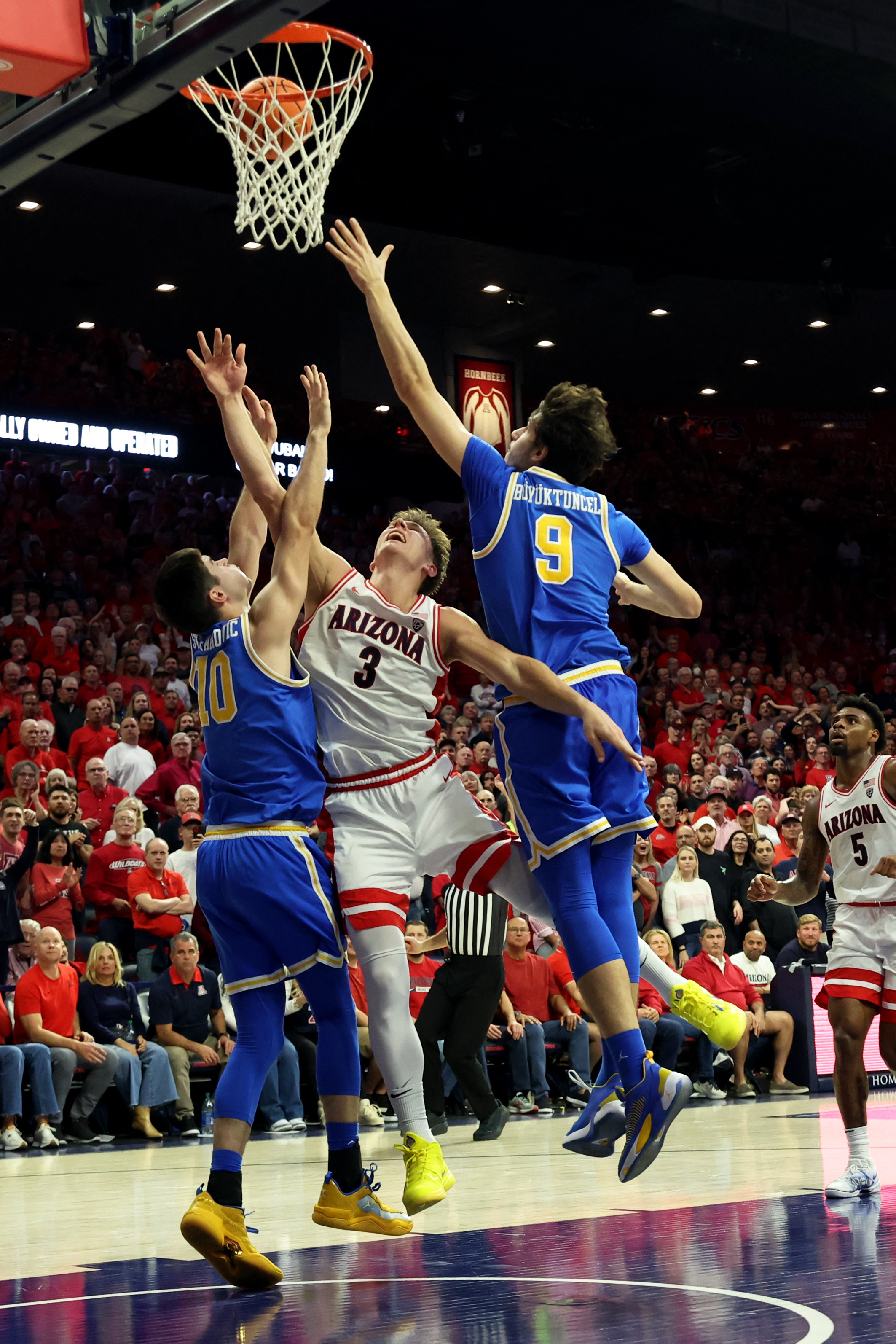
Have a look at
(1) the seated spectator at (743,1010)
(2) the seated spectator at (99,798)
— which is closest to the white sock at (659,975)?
(1) the seated spectator at (743,1010)

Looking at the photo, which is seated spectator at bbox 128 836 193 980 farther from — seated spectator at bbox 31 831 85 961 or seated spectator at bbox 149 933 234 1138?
seated spectator at bbox 31 831 85 961

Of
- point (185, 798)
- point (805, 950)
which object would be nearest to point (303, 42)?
point (185, 798)

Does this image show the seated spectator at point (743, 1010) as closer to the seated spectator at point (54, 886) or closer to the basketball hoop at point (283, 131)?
the seated spectator at point (54, 886)

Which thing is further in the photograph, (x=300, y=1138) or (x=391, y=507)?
(x=391, y=507)

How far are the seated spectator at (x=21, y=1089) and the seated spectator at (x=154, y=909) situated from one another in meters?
1.21

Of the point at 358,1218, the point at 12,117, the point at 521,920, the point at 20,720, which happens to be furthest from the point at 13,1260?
the point at 20,720

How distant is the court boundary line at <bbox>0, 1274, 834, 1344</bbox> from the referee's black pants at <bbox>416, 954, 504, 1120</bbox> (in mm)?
4675

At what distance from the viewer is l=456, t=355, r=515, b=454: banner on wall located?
22609 millimetres

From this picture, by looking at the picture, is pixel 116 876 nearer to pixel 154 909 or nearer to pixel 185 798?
pixel 154 909

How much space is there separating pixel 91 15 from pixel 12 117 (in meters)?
0.67

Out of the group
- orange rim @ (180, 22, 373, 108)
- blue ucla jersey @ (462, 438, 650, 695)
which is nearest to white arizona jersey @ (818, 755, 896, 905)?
blue ucla jersey @ (462, 438, 650, 695)

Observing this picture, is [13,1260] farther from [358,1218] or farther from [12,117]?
[12,117]

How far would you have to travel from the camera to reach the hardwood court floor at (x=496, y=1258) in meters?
4.21

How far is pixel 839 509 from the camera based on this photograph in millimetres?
27578
